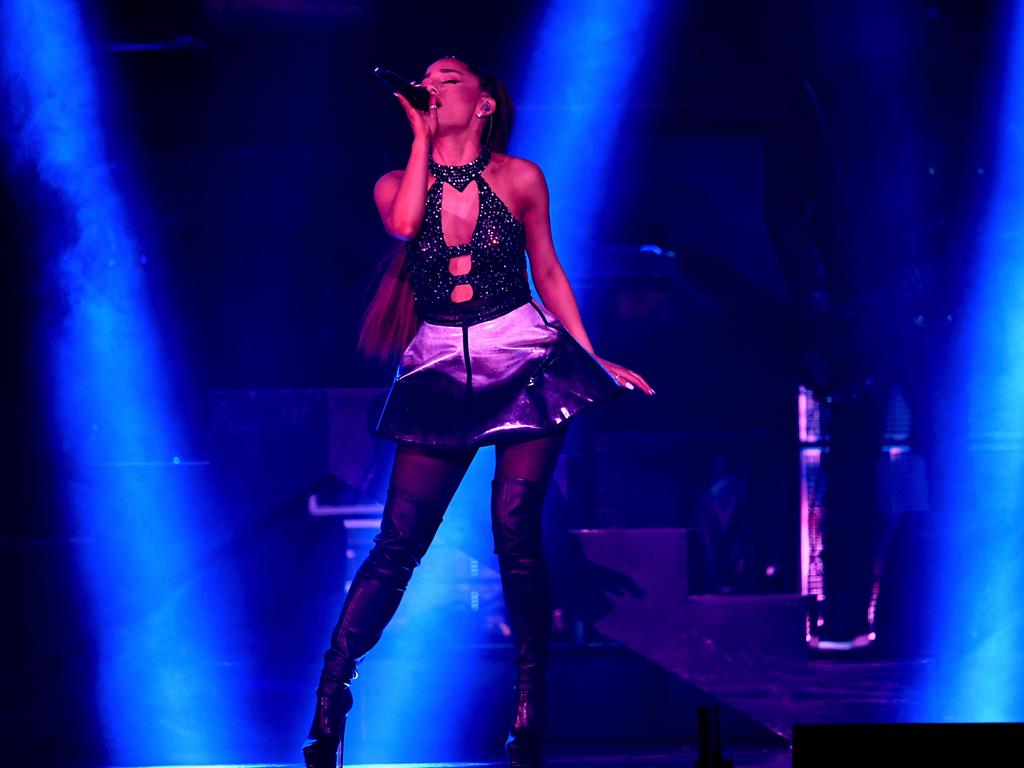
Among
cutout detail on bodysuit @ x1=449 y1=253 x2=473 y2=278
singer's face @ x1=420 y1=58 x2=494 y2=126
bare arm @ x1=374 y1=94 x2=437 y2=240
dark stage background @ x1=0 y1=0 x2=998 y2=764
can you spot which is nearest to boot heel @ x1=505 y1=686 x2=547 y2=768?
dark stage background @ x1=0 y1=0 x2=998 y2=764

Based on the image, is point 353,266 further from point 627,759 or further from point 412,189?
point 627,759

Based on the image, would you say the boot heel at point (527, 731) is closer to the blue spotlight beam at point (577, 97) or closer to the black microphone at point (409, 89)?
the black microphone at point (409, 89)

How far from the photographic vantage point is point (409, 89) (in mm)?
2695

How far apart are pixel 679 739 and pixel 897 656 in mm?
1604

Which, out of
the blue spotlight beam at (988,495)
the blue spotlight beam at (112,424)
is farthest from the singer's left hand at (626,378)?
the blue spotlight beam at (988,495)

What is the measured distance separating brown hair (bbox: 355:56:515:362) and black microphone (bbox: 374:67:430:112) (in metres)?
0.22

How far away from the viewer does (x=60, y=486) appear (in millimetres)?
3680

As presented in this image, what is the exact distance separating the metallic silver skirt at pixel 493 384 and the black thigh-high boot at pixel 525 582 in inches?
5.5

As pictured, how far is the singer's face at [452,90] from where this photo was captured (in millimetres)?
2850

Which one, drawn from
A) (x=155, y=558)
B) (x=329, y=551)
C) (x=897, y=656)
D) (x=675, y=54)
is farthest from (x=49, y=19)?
(x=897, y=656)

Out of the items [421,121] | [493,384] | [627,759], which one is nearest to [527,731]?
[627,759]

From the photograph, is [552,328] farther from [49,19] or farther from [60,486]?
[49,19]

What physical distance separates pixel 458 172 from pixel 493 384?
494 millimetres

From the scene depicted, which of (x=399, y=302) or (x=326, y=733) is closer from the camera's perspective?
(x=326, y=733)
